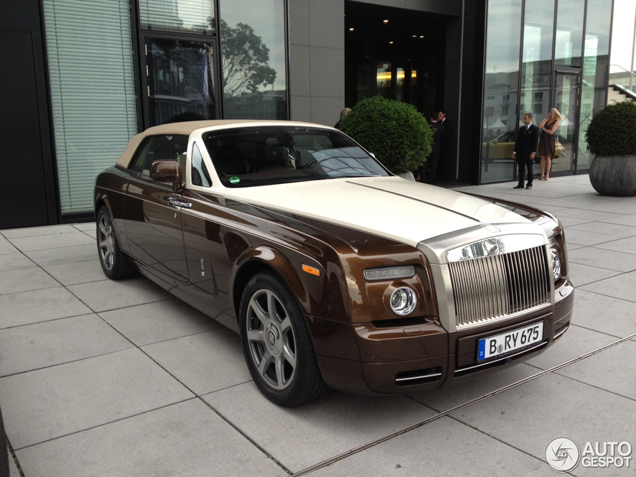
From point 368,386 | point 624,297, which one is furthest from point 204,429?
point 624,297

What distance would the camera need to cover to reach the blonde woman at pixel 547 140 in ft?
51.4

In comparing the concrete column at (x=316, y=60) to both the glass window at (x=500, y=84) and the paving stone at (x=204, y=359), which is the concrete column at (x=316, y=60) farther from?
the paving stone at (x=204, y=359)

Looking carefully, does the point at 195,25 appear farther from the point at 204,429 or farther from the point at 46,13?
the point at 204,429

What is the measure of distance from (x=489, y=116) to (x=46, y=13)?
10.8 meters

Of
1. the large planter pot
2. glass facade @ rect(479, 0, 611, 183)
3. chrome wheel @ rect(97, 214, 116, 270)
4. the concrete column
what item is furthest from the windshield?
glass facade @ rect(479, 0, 611, 183)

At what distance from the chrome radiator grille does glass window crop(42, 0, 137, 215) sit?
8.54 meters

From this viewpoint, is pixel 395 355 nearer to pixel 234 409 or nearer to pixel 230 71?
pixel 234 409

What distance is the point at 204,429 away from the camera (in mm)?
3234

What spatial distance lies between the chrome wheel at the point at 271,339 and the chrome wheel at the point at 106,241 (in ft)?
9.89

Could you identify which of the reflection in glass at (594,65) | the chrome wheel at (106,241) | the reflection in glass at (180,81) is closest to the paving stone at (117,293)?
the chrome wheel at (106,241)

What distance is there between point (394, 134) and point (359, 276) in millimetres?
5279

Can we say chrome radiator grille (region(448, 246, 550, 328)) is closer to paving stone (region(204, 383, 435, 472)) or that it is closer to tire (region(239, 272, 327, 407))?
paving stone (region(204, 383, 435, 472))

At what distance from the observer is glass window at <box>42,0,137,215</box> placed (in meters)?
9.67

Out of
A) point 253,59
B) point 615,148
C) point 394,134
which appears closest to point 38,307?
point 394,134
